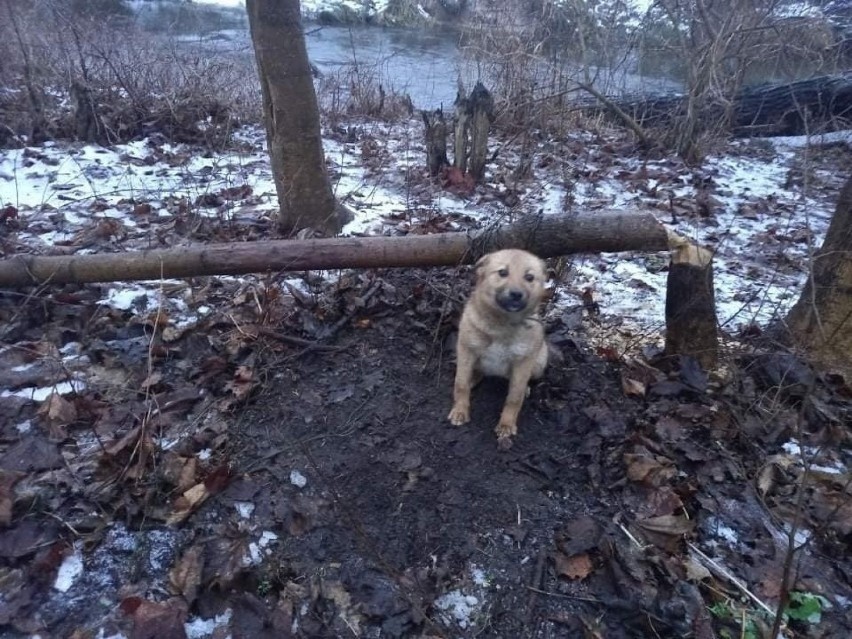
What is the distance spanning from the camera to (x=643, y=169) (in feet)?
22.7

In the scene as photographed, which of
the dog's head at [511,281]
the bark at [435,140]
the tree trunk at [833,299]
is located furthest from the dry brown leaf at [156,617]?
the bark at [435,140]

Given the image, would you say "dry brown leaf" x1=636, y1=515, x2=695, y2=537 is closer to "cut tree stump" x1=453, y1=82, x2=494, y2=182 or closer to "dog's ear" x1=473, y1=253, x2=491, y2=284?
"dog's ear" x1=473, y1=253, x2=491, y2=284

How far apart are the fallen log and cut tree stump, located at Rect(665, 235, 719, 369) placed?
16 centimetres

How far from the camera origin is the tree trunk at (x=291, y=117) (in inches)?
163

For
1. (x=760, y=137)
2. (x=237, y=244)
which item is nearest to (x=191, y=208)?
(x=237, y=244)

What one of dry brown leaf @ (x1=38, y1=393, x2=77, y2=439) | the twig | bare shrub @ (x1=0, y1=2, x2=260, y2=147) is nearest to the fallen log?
→ dry brown leaf @ (x1=38, y1=393, x2=77, y2=439)

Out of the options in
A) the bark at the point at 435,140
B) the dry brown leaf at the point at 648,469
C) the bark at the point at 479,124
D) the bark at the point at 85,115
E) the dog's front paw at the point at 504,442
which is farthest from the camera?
the bark at the point at 85,115

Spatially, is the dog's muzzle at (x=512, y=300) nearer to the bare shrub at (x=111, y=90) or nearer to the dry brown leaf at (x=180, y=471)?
the dry brown leaf at (x=180, y=471)

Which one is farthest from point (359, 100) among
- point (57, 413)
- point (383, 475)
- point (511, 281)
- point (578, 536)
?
point (578, 536)

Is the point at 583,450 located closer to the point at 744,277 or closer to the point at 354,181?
the point at 744,277

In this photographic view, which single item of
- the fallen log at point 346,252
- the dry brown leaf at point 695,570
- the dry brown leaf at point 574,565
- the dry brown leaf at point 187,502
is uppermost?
the fallen log at point 346,252

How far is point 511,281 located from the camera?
2955 mm

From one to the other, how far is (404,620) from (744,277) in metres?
4.07

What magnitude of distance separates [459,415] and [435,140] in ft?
13.2
